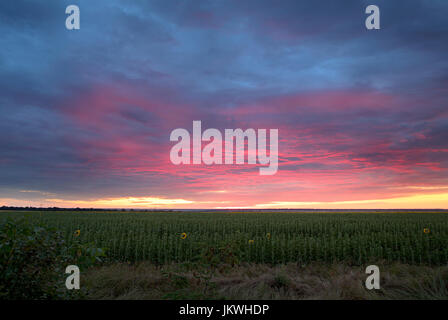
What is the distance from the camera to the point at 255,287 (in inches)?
300

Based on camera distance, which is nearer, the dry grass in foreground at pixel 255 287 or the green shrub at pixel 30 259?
the green shrub at pixel 30 259

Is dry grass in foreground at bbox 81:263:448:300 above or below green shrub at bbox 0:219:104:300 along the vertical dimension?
below

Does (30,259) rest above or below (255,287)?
above

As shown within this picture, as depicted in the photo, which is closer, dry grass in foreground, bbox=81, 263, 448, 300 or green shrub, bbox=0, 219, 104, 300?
green shrub, bbox=0, 219, 104, 300

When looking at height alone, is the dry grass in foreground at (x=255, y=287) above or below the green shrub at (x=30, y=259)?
below

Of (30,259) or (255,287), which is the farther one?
(255,287)
